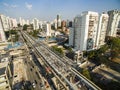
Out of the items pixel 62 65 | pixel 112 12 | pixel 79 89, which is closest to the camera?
pixel 79 89

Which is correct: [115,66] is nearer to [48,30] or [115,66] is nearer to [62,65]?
[62,65]

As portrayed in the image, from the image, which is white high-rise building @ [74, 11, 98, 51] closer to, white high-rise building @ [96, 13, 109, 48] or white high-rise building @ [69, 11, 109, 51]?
white high-rise building @ [69, 11, 109, 51]

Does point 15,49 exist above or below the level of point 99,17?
below

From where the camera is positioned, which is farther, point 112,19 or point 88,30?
point 112,19

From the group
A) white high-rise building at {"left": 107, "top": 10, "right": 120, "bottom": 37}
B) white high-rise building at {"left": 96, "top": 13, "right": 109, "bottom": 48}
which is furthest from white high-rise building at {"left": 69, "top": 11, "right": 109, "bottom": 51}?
white high-rise building at {"left": 107, "top": 10, "right": 120, "bottom": 37}

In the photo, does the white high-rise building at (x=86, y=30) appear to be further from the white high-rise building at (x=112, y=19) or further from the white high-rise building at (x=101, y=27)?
the white high-rise building at (x=112, y=19)

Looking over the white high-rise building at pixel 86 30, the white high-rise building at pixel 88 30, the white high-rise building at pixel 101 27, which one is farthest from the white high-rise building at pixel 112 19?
the white high-rise building at pixel 86 30

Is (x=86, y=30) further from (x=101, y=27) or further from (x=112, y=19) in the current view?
(x=112, y=19)

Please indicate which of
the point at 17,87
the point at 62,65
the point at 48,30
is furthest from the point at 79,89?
the point at 48,30

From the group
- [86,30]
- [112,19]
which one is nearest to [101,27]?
[86,30]
